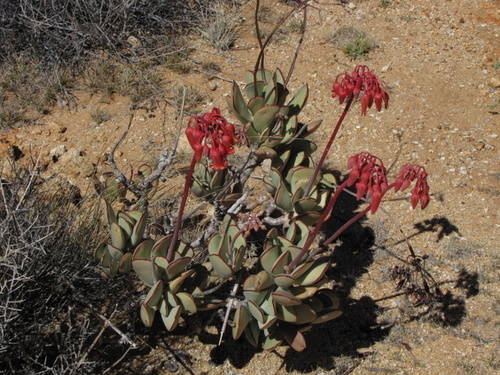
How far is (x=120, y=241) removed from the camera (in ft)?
10.3

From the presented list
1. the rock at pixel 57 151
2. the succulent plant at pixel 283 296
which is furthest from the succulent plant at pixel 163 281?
the rock at pixel 57 151

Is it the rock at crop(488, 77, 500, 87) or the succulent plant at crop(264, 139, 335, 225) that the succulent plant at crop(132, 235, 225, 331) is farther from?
the rock at crop(488, 77, 500, 87)

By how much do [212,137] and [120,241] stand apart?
3.55 ft

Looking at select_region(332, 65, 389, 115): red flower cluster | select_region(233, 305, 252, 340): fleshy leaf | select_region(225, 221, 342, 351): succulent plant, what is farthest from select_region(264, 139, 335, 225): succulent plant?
select_region(332, 65, 389, 115): red flower cluster

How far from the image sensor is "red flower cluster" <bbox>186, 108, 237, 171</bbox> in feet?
7.76

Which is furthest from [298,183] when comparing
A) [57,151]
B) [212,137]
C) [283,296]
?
[57,151]

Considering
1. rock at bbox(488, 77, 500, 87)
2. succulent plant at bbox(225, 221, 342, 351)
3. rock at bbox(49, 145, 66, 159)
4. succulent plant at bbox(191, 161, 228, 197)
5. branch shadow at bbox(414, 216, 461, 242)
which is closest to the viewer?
succulent plant at bbox(225, 221, 342, 351)

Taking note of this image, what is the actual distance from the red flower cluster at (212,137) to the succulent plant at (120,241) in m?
0.94

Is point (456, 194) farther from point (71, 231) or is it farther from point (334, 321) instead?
point (71, 231)

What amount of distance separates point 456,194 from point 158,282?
3.19m

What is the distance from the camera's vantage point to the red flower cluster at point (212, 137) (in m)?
2.37

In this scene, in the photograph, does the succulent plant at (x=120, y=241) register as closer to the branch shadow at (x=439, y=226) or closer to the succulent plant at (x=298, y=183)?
the succulent plant at (x=298, y=183)

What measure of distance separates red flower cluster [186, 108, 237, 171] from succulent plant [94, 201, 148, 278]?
935mm

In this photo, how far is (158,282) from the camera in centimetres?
294
